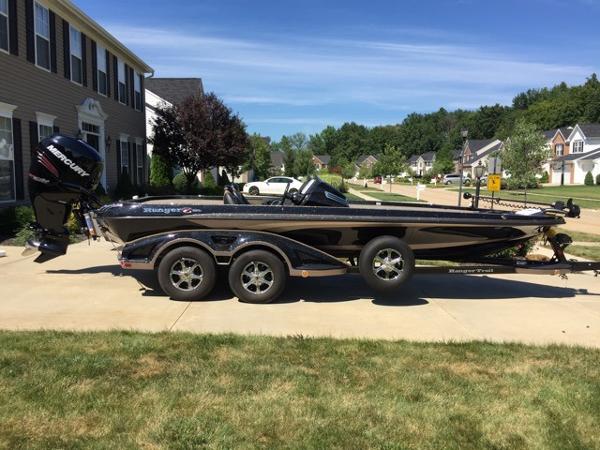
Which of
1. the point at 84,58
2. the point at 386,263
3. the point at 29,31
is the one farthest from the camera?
the point at 84,58

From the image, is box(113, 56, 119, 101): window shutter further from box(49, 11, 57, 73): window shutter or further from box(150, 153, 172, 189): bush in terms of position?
box(49, 11, 57, 73): window shutter

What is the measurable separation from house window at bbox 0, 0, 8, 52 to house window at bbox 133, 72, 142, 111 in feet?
33.4

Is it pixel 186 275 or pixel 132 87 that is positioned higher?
pixel 132 87

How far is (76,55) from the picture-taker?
16.7m

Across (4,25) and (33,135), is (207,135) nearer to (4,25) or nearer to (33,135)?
(33,135)

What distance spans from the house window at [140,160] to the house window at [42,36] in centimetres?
835

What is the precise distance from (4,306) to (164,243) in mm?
1768

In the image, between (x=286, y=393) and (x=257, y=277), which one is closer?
(x=286, y=393)

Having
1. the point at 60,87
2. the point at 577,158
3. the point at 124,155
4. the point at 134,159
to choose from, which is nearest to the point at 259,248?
the point at 60,87

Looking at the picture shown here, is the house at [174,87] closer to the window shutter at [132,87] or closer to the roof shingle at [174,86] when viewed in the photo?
the roof shingle at [174,86]

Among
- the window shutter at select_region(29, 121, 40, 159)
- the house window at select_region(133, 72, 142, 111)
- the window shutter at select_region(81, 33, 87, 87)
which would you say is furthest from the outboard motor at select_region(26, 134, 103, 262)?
the house window at select_region(133, 72, 142, 111)

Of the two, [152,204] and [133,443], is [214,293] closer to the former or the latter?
[152,204]

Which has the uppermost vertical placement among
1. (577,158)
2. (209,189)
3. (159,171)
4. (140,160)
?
(577,158)

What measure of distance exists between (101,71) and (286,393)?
58.3ft
